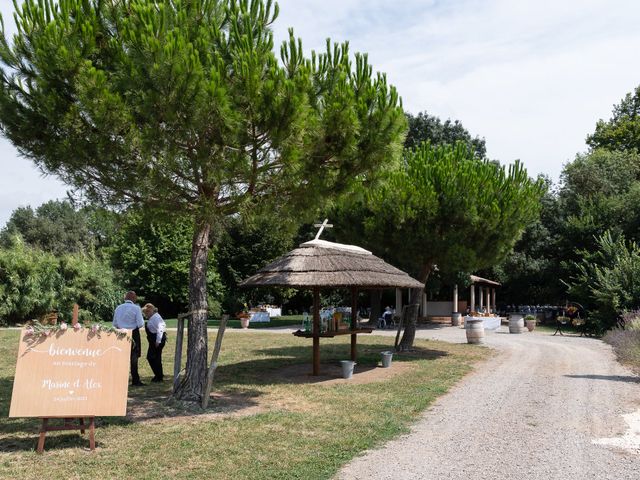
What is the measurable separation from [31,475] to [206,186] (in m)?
4.90

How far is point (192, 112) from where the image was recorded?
764 centimetres

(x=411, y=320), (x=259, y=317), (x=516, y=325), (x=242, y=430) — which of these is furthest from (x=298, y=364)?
(x=259, y=317)

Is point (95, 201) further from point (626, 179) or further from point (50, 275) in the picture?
point (626, 179)

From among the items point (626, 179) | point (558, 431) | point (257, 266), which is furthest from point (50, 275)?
point (626, 179)

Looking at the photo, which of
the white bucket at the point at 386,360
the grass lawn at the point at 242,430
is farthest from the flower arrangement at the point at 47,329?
the white bucket at the point at 386,360

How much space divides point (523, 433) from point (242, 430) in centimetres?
373

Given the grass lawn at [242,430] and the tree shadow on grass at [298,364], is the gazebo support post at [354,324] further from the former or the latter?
the grass lawn at [242,430]

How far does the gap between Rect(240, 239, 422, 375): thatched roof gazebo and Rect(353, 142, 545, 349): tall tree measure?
2.73 metres

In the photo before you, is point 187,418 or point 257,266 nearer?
point 187,418

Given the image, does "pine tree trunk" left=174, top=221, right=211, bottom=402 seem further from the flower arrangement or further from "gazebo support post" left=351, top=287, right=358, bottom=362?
"gazebo support post" left=351, top=287, right=358, bottom=362

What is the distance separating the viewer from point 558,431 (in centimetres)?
765

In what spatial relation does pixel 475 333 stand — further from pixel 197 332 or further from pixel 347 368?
pixel 197 332

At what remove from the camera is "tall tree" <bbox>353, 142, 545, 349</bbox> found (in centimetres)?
1616

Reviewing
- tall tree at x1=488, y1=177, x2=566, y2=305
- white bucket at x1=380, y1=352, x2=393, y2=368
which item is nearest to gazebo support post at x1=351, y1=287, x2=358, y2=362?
white bucket at x1=380, y1=352, x2=393, y2=368
